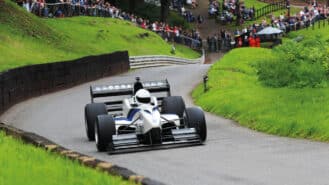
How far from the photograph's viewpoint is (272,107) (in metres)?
18.7

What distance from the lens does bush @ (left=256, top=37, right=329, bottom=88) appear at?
2105 cm

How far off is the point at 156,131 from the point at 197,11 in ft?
219

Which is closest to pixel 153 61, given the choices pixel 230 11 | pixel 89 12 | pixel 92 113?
pixel 89 12

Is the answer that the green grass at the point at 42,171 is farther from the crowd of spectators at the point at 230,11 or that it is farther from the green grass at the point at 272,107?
the crowd of spectators at the point at 230,11

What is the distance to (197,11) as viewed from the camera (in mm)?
80250

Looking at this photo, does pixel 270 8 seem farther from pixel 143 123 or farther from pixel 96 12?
pixel 143 123

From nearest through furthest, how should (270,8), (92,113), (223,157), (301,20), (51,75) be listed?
(223,157)
(92,113)
(51,75)
(301,20)
(270,8)

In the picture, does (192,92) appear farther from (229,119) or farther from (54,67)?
(229,119)

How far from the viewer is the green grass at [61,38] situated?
3719 centimetres

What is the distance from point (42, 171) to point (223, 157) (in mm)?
4254

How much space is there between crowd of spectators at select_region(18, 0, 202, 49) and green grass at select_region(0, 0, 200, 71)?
3.57 feet

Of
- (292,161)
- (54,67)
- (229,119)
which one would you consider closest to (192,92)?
(54,67)

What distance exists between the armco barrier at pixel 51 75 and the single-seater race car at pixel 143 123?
27.6 feet

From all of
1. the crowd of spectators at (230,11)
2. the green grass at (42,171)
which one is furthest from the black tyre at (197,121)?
the crowd of spectators at (230,11)
